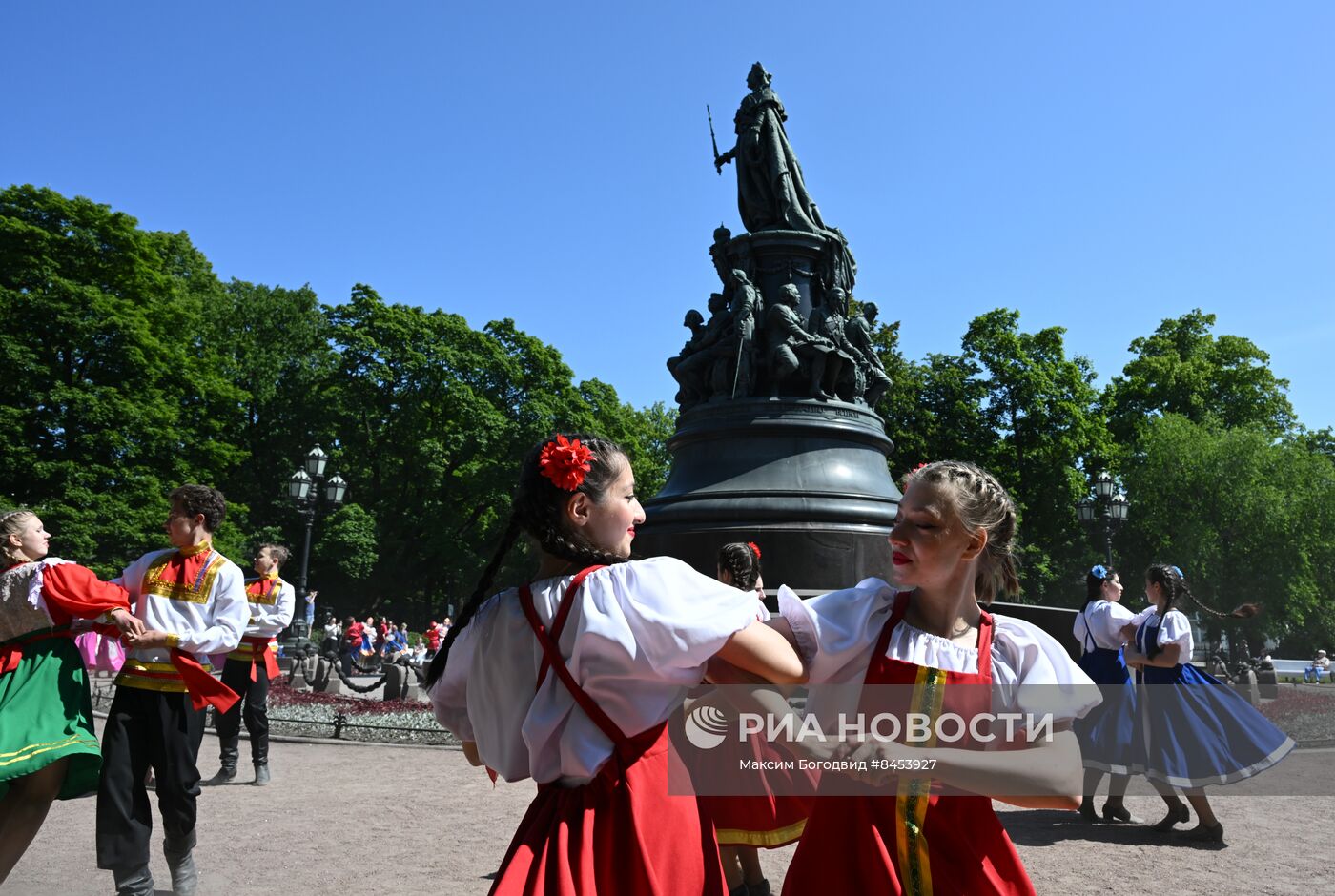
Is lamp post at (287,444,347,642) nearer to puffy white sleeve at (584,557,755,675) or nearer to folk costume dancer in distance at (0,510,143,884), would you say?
folk costume dancer in distance at (0,510,143,884)

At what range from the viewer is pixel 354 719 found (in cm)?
1391

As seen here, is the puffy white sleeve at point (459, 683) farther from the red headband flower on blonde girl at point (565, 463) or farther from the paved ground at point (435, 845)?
the paved ground at point (435, 845)

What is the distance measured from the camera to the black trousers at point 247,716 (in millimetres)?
9062

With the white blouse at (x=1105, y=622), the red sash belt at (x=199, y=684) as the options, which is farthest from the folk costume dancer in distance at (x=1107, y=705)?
the red sash belt at (x=199, y=684)

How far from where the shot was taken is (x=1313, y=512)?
39.4 meters

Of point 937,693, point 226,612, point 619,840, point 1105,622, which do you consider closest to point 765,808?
point 937,693

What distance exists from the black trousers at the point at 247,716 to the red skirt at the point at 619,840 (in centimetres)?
748

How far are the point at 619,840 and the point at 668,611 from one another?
0.56 m

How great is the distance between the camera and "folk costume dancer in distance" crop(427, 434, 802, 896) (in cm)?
240

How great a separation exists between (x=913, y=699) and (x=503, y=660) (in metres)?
1.09

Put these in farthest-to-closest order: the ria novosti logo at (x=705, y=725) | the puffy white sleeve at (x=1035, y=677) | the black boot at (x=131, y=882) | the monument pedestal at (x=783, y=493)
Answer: the monument pedestal at (x=783, y=493)
the black boot at (x=131, y=882)
the ria novosti logo at (x=705, y=725)
the puffy white sleeve at (x=1035, y=677)

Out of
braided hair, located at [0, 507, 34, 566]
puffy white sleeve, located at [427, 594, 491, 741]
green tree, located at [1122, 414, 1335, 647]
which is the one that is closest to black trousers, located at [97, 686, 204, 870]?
braided hair, located at [0, 507, 34, 566]

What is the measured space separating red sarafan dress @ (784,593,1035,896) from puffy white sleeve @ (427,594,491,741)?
3.26ft

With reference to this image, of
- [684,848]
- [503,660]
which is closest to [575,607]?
[503,660]
